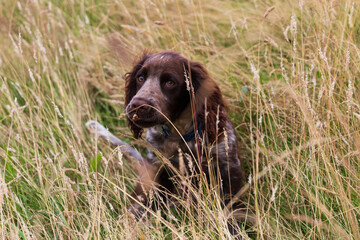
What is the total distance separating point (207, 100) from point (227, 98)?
66cm

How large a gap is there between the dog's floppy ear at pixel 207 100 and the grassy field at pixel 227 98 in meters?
0.26

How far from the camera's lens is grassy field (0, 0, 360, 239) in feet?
7.68

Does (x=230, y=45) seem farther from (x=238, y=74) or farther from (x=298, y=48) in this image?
(x=298, y=48)

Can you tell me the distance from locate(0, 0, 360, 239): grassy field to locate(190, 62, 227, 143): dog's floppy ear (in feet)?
0.86

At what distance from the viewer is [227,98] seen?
3648 millimetres

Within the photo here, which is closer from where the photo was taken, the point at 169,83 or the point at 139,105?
the point at 139,105

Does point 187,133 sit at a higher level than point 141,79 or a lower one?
lower

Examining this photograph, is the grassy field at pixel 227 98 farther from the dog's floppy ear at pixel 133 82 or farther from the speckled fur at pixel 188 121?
the dog's floppy ear at pixel 133 82

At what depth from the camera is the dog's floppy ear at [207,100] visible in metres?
2.97

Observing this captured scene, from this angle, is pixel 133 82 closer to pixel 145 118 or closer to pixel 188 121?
pixel 188 121

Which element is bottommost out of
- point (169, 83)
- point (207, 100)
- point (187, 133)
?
point (187, 133)

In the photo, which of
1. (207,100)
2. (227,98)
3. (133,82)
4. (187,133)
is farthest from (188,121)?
(227,98)

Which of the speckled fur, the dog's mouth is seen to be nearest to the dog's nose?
the dog's mouth

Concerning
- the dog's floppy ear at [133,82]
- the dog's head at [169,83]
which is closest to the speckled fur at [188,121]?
the dog's head at [169,83]
